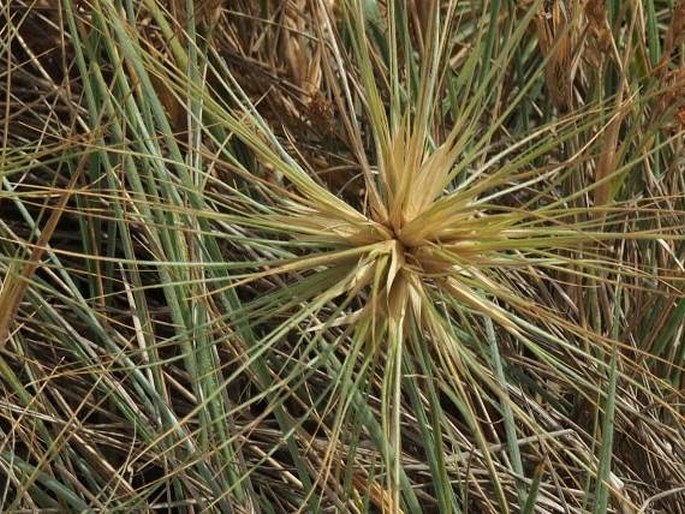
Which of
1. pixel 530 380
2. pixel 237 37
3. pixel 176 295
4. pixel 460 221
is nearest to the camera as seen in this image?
pixel 460 221

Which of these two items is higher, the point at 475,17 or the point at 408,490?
the point at 475,17

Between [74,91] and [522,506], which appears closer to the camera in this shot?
[522,506]

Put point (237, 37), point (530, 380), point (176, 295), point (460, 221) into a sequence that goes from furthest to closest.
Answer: point (237, 37) < point (530, 380) < point (176, 295) < point (460, 221)

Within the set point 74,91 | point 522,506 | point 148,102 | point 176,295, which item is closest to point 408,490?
point 522,506

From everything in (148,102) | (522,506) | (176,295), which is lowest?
(522,506)

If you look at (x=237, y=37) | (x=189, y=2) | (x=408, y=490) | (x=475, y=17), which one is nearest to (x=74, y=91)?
(x=237, y=37)

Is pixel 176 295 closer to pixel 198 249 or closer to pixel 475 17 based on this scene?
pixel 198 249
